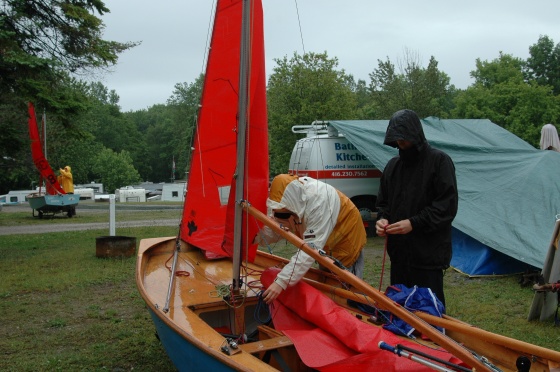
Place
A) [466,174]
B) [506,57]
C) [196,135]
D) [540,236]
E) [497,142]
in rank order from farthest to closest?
[506,57] < [497,142] < [466,174] < [540,236] < [196,135]

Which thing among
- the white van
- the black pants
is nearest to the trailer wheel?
the white van

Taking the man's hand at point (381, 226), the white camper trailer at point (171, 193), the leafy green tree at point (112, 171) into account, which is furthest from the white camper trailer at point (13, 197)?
the man's hand at point (381, 226)

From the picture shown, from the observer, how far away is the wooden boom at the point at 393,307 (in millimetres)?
2508

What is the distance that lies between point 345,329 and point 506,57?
3733cm

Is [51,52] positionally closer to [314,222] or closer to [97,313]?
[97,313]

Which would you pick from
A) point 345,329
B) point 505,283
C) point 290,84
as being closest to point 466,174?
point 505,283

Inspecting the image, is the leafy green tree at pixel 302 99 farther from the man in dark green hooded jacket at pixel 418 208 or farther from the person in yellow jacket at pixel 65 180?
the man in dark green hooded jacket at pixel 418 208

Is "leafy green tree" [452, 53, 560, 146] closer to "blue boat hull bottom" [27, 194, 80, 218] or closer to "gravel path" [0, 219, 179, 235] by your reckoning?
"gravel path" [0, 219, 179, 235]

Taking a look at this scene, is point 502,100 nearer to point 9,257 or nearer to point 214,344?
point 9,257

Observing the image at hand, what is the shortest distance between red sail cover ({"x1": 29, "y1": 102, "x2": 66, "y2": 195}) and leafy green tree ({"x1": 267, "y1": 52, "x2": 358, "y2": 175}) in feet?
29.4

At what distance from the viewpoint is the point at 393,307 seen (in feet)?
9.25

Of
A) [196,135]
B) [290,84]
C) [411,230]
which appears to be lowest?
[411,230]

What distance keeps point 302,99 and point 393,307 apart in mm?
19811

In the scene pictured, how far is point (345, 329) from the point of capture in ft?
10.5
